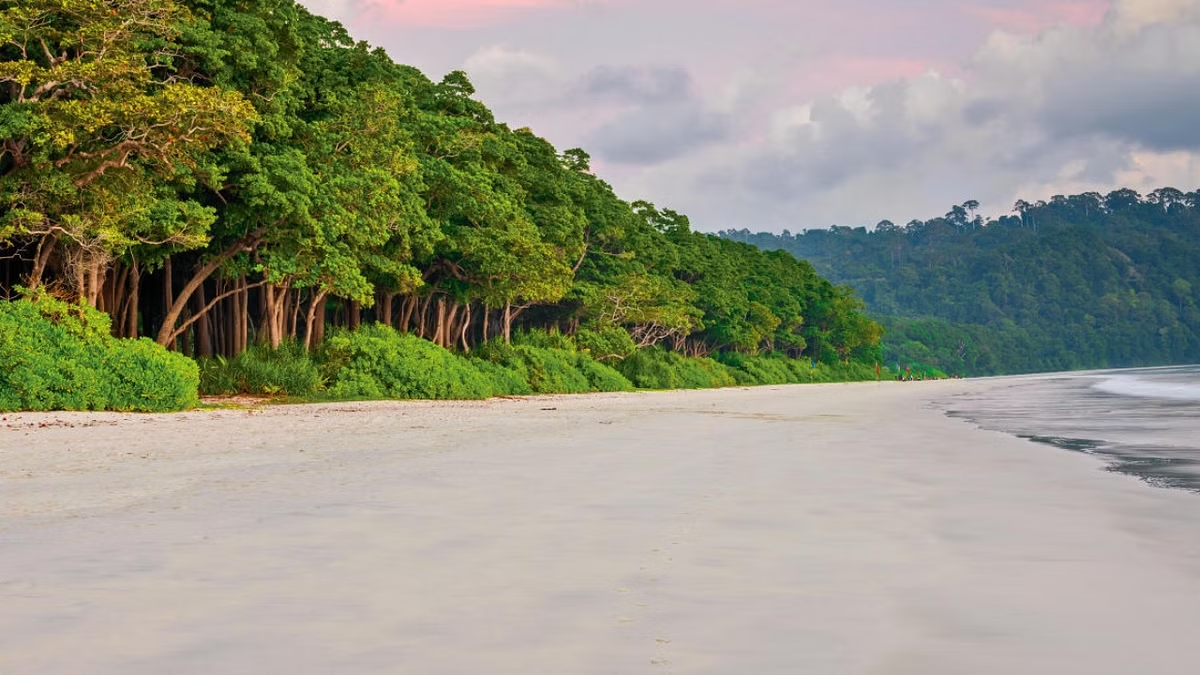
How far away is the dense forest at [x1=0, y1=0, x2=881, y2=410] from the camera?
80.7ft

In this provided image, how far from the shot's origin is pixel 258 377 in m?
31.8

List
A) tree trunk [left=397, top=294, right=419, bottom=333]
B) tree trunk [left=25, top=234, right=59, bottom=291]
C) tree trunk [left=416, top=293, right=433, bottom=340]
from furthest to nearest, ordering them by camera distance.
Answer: tree trunk [left=416, top=293, right=433, bottom=340]
tree trunk [left=397, top=294, right=419, bottom=333]
tree trunk [left=25, top=234, right=59, bottom=291]

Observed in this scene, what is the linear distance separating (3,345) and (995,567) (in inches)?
825

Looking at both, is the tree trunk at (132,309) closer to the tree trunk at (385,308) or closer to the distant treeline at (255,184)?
the distant treeline at (255,184)

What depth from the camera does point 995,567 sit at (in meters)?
7.21

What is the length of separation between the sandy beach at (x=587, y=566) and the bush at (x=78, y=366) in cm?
918

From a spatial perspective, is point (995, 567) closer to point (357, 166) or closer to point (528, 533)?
point (528, 533)

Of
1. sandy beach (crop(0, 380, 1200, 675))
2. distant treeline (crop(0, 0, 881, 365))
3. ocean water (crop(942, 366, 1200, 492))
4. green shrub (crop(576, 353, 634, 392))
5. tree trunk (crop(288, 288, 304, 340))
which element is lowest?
ocean water (crop(942, 366, 1200, 492))

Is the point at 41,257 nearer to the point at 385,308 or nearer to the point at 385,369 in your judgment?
the point at 385,369

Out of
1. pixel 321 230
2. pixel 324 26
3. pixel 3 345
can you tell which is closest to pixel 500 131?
pixel 324 26

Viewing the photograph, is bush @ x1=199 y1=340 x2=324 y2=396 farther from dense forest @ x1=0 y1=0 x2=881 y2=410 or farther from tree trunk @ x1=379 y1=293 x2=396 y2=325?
tree trunk @ x1=379 y1=293 x2=396 y2=325

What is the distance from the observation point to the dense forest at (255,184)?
2461cm

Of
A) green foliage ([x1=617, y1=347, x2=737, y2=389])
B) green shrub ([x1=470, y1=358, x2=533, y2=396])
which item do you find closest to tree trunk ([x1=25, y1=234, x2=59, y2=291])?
green shrub ([x1=470, y1=358, x2=533, y2=396])

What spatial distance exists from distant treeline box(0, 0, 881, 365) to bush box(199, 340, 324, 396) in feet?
5.64
